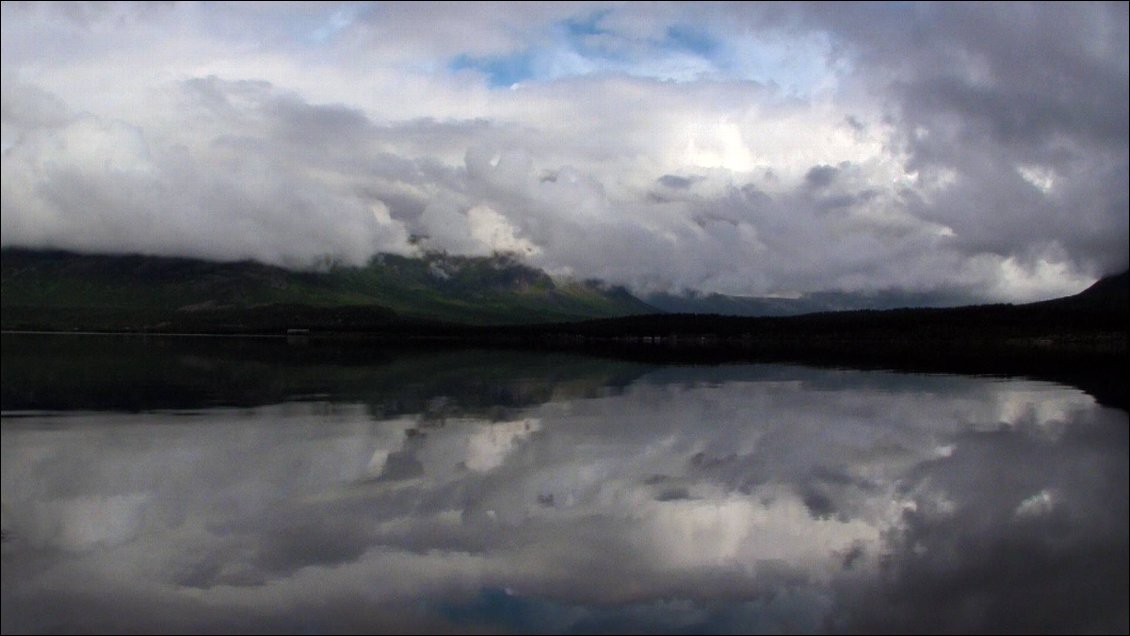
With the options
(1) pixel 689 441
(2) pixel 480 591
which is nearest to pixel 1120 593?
(2) pixel 480 591

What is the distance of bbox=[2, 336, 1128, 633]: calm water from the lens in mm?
15109

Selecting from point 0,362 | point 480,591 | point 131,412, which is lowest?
A: point 480,591

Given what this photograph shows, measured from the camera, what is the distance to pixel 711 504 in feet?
75.8

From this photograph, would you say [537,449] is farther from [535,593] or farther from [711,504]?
[535,593]

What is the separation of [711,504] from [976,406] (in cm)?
3501

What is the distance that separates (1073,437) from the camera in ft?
119

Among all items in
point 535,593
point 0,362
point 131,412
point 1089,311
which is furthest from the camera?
point 1089,311

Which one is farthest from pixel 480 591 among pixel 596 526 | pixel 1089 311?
pixel 1089 311

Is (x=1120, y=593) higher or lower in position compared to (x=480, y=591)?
lower

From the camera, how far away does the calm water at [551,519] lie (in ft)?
49.6

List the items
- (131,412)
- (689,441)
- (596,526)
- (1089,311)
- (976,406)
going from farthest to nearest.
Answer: (1089,311), (976,406), (131,412), (689,441), (596,526)

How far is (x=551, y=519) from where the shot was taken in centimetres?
2141

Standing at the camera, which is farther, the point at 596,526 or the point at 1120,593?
the point at 596,526

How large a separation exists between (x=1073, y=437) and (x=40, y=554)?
39.0m
